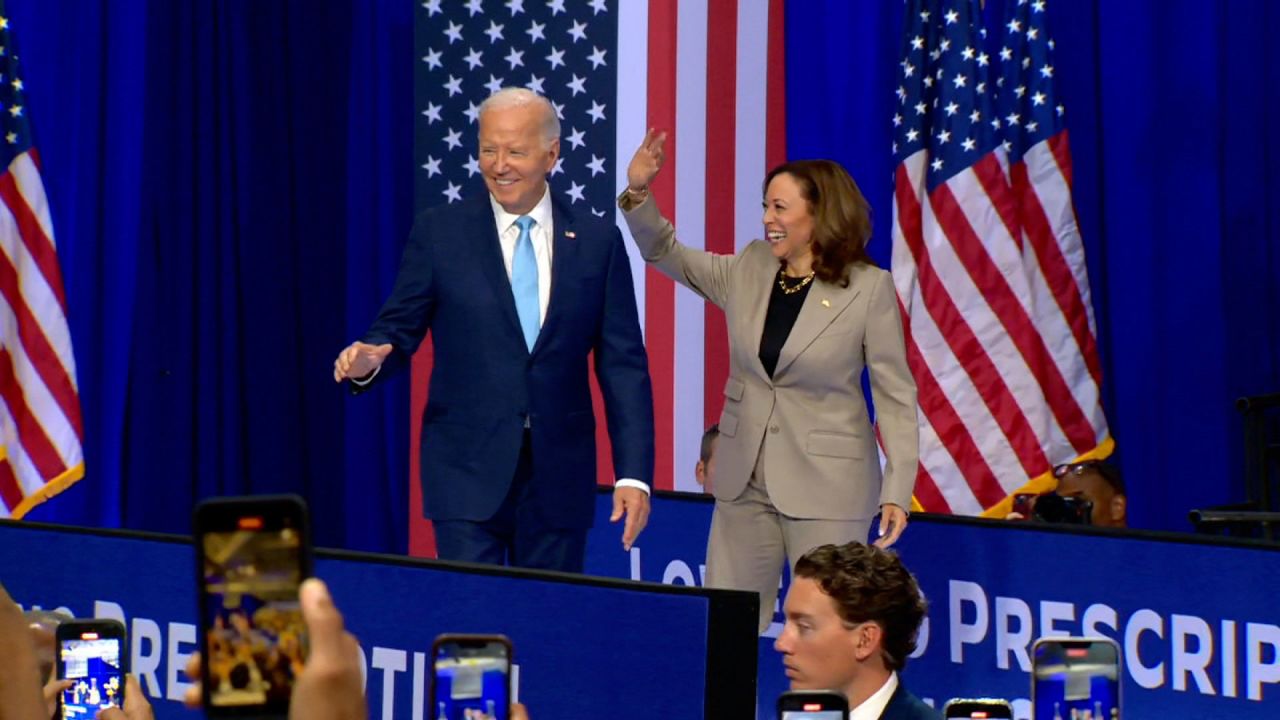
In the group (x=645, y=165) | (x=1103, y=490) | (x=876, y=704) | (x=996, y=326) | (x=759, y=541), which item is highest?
(x=645, y=165)

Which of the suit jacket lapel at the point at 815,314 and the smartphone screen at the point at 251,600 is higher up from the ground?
the suit jacket lapel at the point at 815,314

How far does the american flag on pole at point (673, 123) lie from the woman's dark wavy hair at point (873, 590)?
13.1 ft

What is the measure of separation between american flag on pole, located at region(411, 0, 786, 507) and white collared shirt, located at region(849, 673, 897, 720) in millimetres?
4194

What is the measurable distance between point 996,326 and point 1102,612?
226cm

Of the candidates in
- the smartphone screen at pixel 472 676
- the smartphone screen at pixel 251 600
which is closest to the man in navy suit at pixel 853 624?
the smartphone screen at pixel 472 676

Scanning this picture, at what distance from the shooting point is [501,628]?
13.7 ft

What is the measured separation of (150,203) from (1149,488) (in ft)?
12.7

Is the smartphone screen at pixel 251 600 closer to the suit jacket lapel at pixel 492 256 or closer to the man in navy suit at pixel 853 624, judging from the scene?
the man in navy suit at pixel 853 624

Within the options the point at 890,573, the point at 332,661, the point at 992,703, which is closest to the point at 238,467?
the point at 890,573

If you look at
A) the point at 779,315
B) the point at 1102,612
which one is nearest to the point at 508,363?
the point at 779,315

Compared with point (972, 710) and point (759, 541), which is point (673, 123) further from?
point (972, 710)

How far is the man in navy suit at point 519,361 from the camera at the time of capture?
4508mm

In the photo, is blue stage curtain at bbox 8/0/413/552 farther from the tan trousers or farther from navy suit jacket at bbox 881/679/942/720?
navy suit jacket at bbox 881/679/942/720

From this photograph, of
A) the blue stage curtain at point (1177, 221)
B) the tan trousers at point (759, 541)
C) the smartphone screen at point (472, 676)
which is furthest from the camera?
the blue stage curtain at point (1177, 221)
